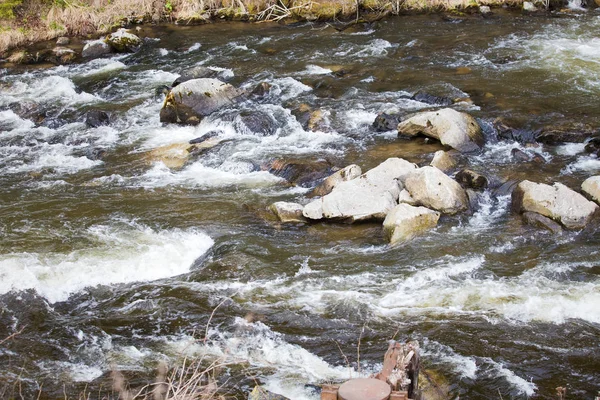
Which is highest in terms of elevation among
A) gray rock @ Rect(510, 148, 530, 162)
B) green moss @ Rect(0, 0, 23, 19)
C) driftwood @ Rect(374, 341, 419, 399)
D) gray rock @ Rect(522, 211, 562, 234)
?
green moss @ Rect(0, 0, 23, 19)

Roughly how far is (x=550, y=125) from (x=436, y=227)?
12.1ft

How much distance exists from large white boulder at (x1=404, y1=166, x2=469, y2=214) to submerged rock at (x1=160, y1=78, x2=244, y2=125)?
16.5ft

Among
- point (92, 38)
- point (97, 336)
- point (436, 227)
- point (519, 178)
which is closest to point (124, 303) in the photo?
point (97, 336)

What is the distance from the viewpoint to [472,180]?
9211 millimetres

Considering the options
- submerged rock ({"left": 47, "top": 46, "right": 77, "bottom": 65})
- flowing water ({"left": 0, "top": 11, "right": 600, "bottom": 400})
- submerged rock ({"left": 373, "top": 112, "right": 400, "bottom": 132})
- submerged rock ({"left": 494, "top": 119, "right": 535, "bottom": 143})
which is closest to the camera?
flowing water ({"left": 0, "top": 11, "right": 600, "bottom": 400})

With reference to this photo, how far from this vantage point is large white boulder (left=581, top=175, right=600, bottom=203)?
28.2 feet

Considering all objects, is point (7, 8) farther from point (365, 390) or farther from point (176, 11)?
point (365, 390)

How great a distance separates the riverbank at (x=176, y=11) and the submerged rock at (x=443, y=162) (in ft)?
30.7

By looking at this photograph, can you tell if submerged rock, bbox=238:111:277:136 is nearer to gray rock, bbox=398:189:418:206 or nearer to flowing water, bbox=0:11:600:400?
flowing water, bbox=0:11:600:400

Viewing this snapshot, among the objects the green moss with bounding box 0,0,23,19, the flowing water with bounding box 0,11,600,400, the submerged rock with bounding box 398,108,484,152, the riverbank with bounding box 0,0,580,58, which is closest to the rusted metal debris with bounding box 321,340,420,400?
the flowing water with bounding box 0,11,600,400

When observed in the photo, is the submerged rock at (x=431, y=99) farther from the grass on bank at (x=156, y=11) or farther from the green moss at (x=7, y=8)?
the green moss at (x=7, y=8)

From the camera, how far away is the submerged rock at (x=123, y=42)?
671 inches

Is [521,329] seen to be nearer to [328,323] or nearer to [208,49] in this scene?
[328,323]

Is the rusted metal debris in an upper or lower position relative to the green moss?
lower
